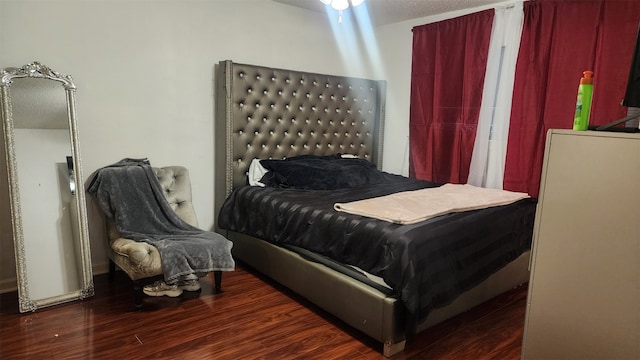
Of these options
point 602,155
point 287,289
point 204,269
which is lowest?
point 287,289

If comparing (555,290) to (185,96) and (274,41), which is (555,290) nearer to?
(185,96)

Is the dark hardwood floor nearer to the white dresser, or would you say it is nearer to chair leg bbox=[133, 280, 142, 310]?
chair leg bbox=[133, 280, 142, 310]

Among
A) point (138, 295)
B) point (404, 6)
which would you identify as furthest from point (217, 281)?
point (404, 6)

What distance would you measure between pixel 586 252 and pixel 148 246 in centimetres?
239

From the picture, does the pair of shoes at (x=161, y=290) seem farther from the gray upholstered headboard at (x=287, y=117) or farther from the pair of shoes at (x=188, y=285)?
the gray upholstered headboard at (x=287, y=117)

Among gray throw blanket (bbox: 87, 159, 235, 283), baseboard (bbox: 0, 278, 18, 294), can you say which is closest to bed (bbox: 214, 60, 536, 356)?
gray throw blanket (bbox: 87, 159, 235, 283)

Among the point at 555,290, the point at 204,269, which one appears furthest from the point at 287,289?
the point at 555,290

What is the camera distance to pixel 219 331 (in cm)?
244

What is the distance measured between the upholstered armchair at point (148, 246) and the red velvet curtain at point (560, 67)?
8.91 ft

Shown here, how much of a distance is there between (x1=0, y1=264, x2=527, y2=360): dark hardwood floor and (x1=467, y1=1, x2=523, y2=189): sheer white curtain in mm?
1260

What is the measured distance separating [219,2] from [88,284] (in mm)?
2473

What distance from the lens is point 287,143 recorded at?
3943 mm

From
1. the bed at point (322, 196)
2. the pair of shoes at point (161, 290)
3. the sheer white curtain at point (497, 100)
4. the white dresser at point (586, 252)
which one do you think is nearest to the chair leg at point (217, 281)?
the pair of shoes at point (161, 290)

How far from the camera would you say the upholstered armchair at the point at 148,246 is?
255cm
